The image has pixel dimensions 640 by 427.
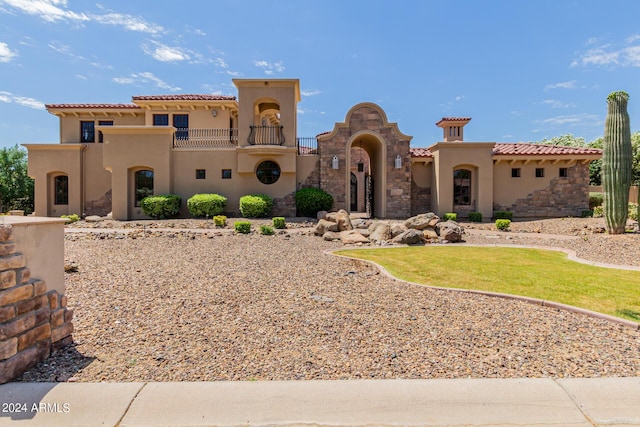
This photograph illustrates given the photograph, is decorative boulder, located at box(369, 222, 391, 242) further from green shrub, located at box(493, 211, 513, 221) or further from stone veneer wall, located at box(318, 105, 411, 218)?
green shrub, located at box(493, 211, 513, 221)

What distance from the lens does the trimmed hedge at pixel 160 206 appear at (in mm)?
18391

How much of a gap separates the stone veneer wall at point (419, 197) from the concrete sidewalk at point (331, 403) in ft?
62.1

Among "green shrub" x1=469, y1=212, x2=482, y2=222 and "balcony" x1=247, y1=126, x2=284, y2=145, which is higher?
Result: "balcony" x1=247, y1=126, x2=284, y2=145

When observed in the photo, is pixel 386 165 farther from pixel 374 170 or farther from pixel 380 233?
pixel 380 233

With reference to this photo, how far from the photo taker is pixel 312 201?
62.7ft

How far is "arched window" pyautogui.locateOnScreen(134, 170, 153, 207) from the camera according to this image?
20266 mm

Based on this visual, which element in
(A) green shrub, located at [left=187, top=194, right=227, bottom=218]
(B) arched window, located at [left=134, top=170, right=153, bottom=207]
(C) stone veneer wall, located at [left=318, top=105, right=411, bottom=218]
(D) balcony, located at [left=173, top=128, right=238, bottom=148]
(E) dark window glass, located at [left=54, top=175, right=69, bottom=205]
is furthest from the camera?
(E) dark window glass, located at [left=54, top=175, right=69, bottom=205]

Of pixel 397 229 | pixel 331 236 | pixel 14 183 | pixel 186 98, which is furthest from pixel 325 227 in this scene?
Result: pixel 14 183

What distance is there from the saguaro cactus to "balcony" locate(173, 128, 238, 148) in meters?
20.2

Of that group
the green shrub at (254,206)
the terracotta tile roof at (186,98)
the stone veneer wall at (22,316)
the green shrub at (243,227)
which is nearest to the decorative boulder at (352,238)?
the green shrub at (243,227)

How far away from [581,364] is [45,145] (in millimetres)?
28633

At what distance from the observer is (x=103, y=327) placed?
437 centimetres

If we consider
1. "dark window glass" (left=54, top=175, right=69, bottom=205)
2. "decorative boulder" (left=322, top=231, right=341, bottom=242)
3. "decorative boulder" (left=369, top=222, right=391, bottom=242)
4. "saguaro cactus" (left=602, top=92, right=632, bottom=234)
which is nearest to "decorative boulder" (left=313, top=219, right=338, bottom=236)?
"decorative boulder" (left=322, top=231, right=341, bottom=242)

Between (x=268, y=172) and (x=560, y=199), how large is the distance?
19359 millimetres
